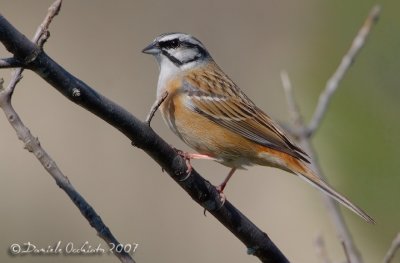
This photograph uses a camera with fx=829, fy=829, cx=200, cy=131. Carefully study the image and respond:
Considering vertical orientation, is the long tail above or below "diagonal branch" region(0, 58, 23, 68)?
below

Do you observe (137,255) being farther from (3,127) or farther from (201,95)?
(201,95)

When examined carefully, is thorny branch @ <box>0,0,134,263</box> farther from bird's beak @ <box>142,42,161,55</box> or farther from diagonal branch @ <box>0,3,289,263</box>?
bird's beak @ <box>142,42,161,55</box>

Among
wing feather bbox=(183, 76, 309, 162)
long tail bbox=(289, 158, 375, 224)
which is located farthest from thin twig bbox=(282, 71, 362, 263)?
wing feather bbox=(183, 76, 309, 162)

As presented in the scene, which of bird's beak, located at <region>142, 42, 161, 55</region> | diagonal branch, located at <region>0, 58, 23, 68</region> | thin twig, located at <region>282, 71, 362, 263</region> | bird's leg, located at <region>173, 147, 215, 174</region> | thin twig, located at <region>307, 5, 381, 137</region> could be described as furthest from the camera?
bird's beak, located at <region>142, 42, 161, 55</region>

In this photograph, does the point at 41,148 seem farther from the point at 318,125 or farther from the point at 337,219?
the point at 318,125

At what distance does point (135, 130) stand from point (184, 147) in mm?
5331

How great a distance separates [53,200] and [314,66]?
2744 millimetres

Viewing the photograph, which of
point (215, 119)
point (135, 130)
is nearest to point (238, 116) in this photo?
point (215, 119)

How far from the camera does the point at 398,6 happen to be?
6352 mm

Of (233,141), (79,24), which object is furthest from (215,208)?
(79,24)

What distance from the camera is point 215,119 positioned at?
4.30 metres

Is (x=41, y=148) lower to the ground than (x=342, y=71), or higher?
lower

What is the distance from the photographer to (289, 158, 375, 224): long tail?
364 cm

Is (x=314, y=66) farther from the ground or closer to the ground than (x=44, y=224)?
farther from the ground
